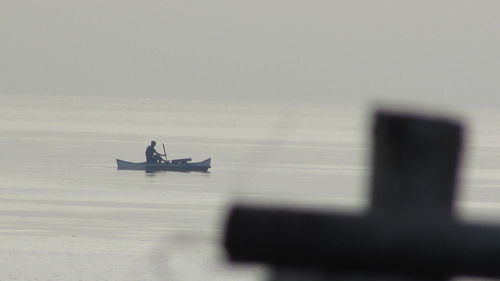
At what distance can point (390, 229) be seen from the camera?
4.11 ft

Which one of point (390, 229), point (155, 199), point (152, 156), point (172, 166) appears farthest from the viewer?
point (172, 166)

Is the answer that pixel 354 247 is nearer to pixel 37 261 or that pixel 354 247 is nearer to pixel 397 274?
pixel 397 274

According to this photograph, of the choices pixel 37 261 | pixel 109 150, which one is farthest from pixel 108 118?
pixel 37 261

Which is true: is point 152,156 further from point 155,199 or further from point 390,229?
point 390,229

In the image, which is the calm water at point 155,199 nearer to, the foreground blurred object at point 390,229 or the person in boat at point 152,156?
the foreground blurred object at point 390,229

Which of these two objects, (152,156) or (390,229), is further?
(152,156)

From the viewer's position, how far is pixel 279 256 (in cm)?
128

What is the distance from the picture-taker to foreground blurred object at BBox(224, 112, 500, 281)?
126 centimetres

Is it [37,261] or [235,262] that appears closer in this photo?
[235,262]

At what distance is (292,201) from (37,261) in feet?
88.7

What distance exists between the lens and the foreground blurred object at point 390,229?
4.13 ft

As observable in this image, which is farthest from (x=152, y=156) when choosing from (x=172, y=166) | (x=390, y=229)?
(x=390, y=229)

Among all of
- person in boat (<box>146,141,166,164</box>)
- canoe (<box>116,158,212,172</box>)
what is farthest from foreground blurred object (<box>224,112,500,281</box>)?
canoe (<box>116,158,212,172</box>)

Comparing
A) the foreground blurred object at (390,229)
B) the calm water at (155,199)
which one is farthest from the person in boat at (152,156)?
the foreground blurred object at (390,229)
